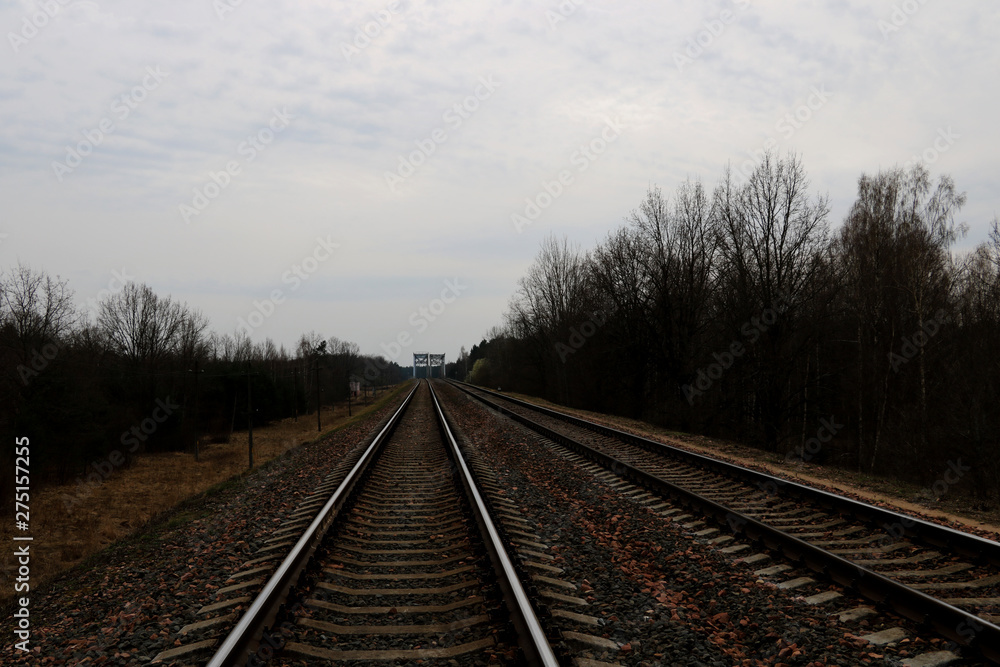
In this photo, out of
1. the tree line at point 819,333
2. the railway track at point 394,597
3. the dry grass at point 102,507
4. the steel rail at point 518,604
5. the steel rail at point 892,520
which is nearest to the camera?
the steel rail at point 518,604

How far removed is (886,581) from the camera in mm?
4664

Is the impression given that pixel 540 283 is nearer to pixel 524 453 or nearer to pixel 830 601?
pixel 524 453

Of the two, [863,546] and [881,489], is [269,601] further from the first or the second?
[881,489]

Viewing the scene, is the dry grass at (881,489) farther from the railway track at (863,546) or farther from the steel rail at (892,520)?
the railway track at (863,546)

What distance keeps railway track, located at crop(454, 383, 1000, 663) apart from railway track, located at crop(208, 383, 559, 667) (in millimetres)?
2858

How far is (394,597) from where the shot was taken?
5047mm

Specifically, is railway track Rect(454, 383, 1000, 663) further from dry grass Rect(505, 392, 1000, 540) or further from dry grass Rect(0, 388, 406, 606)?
dry grass Rect(0, 388, 406, 606)

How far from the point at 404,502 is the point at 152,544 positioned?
3552mm

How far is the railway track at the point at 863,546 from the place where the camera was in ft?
14.4

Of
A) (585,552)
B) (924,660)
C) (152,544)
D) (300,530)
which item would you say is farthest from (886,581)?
(152,544)

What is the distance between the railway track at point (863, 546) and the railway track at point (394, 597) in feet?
9.38

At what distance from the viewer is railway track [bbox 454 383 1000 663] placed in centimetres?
440

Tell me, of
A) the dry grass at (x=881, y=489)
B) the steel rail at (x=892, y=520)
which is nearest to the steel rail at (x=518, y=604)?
the steel rail at (x=892, y=520)

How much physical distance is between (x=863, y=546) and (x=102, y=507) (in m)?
21.1
